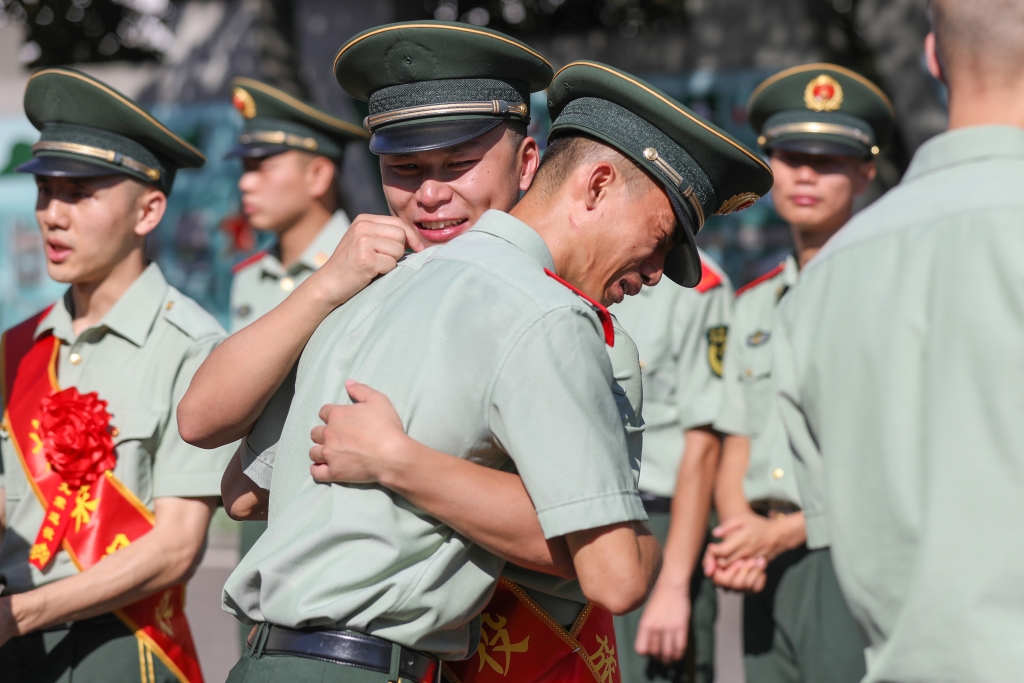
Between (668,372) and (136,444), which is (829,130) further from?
(136,444)

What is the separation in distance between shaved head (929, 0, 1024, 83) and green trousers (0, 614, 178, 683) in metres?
2.32

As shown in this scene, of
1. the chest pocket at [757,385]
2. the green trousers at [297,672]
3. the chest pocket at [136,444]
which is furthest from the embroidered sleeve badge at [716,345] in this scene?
the green trousers at [297,672]

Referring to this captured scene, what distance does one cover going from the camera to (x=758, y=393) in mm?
4145

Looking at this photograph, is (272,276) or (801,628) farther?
(272,276)

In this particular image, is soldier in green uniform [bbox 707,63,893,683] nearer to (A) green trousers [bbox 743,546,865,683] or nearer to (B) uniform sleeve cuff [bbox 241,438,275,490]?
(A) green trousers [bbox 743,546,865,683]

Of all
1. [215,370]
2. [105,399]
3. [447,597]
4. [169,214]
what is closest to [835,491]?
[447,597]

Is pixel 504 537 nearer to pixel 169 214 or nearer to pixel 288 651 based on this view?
pixel 288 651

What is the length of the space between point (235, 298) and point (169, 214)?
477 cm

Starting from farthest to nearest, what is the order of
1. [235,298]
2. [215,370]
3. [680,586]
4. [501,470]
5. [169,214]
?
[169,214] → [235,298] → [680,586] → [215,370] → [501,470]

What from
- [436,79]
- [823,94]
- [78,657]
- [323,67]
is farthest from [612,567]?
[323,67]

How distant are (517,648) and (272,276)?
3.39m

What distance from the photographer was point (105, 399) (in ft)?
9.53

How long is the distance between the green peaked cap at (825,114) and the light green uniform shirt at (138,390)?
7.87ft

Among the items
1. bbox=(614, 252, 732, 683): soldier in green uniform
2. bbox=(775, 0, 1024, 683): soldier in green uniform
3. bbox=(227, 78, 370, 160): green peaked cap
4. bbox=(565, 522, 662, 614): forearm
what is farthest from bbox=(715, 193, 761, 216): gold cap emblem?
bbox=(227, 78, 370, 160): green peaked cap
